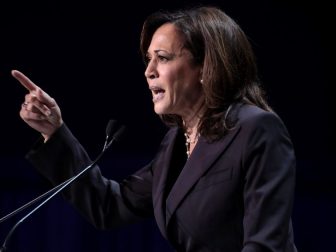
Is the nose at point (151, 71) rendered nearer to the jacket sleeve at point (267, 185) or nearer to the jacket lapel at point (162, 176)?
the jacket lapel at point (162, 176)

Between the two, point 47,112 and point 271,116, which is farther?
point 47,112

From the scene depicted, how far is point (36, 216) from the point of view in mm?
2477

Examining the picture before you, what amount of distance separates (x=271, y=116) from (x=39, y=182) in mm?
1373

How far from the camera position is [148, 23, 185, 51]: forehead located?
1.48 meters

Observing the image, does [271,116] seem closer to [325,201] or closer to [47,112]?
[47,112]

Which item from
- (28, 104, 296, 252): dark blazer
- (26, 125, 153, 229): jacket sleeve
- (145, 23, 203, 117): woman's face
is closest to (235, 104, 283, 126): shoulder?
(28, 104, 296, 252): dark blazer

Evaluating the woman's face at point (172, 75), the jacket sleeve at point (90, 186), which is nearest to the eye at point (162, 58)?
the woman's face at point (172, 75)

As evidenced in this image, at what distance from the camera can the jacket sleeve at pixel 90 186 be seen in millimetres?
1604

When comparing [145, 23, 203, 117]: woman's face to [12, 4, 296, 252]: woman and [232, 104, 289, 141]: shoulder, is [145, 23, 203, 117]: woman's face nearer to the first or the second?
[12, 4, 296, 252]: woman

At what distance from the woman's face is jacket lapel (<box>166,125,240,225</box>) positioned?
0.36ft

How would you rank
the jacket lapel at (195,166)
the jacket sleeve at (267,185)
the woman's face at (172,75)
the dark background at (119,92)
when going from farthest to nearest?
the dark background at (119,92), the woman's face at (172,75), the jacket lapel at (195,166), the jacket sleeve at (267,185)

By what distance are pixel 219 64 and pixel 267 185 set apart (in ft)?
1.01

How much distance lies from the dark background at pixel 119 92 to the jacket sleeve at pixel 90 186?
2.56 ft

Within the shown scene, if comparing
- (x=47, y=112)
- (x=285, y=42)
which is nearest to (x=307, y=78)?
(x=285, y=42)
